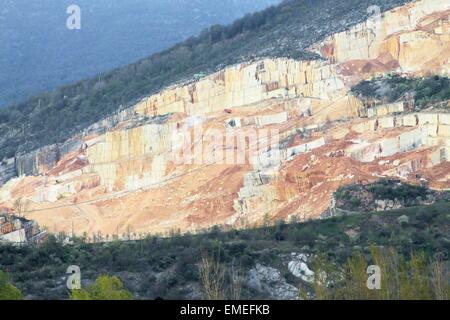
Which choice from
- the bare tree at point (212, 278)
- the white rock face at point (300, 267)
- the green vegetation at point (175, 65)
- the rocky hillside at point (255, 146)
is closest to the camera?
the bare tree at point (212, 278)

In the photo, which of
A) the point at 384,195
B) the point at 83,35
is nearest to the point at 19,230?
the point at 384,195

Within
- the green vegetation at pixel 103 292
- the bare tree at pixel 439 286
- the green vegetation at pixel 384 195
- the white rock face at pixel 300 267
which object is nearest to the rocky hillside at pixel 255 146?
the green vegetation at pixel 384 195

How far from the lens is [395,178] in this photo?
47844mm

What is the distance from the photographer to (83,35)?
346 ft

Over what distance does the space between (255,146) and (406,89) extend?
20.9 feet

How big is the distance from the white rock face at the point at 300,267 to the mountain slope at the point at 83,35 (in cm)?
5403

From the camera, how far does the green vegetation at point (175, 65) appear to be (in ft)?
208

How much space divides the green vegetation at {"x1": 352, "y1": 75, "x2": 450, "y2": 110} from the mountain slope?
36.6 meters

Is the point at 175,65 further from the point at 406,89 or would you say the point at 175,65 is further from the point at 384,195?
the point at 384,195

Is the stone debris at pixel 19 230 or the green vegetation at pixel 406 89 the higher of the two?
the green vegetation at pixel 406 89

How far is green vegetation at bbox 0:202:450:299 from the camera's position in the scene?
3228 centimetres

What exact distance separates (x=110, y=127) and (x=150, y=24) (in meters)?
49.0

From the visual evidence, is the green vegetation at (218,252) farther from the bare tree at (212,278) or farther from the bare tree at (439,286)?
the bare tree at (439,286)

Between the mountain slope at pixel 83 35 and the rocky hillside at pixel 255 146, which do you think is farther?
the mountain slope at pixel 83 35
